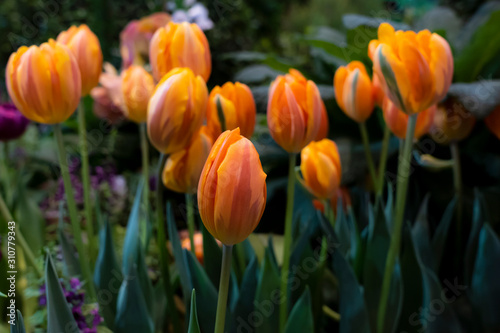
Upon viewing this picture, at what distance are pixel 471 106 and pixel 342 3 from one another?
128 centimetres

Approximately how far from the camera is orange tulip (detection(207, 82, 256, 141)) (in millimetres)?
324

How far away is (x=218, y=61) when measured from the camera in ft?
4.09

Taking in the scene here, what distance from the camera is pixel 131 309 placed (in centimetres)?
35

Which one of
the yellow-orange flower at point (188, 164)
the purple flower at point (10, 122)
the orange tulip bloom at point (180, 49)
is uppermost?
the orange tulip bloom at point (180, 49)

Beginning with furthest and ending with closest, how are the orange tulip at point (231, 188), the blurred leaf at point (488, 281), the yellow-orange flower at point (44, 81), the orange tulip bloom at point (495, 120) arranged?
the orange tulip bloom at point (495, 120) → the blurred leaf at point (488, 281) → the yellow-orange flower at point (44, 81) → the orange tulip at point (231, 188)

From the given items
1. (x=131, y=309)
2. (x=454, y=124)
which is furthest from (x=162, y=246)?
(x=454, y=124)

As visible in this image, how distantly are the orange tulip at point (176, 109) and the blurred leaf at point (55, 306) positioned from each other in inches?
4.1

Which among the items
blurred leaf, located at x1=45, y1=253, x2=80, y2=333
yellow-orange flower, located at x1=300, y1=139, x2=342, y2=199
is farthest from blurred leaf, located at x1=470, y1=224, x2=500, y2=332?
blurred leaf, located at x1=45, y1=253, x2=80, y2=333

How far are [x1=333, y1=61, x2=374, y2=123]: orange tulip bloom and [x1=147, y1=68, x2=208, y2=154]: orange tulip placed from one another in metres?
0.15

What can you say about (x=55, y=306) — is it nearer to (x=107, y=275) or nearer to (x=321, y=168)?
(x=107, y=275)

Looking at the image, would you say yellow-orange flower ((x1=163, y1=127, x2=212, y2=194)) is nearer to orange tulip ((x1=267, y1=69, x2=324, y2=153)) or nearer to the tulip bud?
orange tulip ((x1=267, y1=69, x2=324, y2=153))

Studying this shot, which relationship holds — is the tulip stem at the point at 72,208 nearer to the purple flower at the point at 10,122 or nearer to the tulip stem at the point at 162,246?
the tulip stem at the point at 162,246

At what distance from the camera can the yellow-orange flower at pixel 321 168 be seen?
41 centimetres

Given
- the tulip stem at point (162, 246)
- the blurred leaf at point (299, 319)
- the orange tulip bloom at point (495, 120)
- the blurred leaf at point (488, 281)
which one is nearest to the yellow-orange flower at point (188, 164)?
the tulip stem at point (162, 246)
